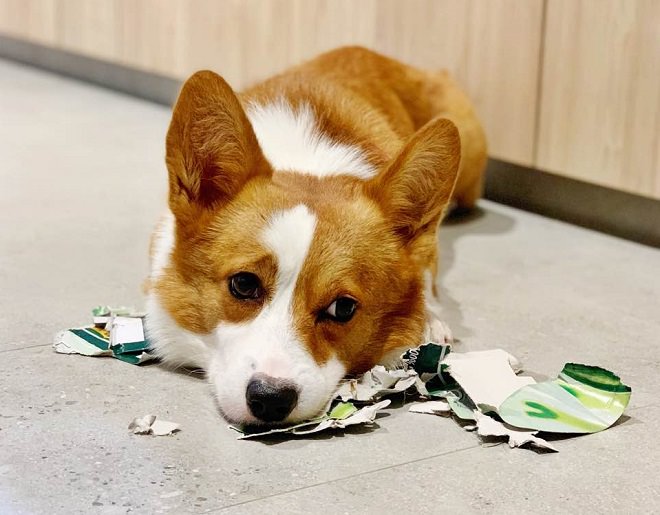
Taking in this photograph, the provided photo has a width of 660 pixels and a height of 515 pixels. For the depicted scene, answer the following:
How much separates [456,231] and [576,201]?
1.39 ft

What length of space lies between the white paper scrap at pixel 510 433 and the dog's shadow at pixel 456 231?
671 mm

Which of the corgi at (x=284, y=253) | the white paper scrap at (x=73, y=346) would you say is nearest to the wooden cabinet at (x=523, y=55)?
the corgi at (x=284, y=253)

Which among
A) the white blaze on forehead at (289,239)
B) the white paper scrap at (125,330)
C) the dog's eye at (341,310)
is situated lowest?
the white paper scrap at (125,330)

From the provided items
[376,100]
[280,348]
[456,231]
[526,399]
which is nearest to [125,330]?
[280,348]

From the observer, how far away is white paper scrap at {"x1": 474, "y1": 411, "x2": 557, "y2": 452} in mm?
1810

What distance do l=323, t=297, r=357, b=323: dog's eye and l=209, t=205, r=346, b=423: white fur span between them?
8 centimetres

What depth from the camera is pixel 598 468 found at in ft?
5.74

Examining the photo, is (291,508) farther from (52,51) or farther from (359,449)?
(52,51)

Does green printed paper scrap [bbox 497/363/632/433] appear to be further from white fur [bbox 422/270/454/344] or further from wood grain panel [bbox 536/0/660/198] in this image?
wood grain panel [bbox 536/0/660/198]

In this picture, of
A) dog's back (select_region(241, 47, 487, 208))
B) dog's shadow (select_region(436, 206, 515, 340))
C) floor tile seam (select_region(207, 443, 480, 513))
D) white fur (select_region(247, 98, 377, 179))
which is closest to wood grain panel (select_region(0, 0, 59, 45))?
dog's back (select_region(241, 47, 487, 208))

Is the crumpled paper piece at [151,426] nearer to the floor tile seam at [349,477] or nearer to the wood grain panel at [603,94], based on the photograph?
the floor tile seam at [349,477]

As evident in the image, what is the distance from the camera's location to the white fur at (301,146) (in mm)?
2217

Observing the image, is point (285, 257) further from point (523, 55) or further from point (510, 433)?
point (523, 55)

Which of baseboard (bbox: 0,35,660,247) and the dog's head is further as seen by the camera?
baseboard (bbox: 0,35,660,247)
